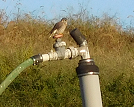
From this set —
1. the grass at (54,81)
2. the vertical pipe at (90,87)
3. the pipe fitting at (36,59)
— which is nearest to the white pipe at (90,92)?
the vertical pipe at (90,87)

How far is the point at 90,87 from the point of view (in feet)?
3.00

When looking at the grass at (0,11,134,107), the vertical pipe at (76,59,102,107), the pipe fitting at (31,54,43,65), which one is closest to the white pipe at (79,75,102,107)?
the vertical pipe at (76,59,102,107)

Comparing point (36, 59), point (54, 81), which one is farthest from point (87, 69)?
point (54, 81)

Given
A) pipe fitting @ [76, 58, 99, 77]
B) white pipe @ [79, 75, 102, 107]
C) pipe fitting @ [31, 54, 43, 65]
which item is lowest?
white pipe @ [79, 75, 102, 107]

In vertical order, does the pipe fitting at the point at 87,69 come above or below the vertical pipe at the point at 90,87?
above

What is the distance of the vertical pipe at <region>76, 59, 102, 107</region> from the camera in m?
0.91

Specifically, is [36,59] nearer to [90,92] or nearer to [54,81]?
[90,92]

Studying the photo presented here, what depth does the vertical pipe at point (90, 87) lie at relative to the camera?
0.91 meters

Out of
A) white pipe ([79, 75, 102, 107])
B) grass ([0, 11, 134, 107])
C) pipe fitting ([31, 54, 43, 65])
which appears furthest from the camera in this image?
Answer: grass ([0, 11, 134, 107])

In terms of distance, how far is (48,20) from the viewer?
5.84 metres

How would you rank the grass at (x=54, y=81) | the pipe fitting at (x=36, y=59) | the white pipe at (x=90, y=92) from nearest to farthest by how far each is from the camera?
the white pipe at (x=90, y=92)
the pipe fitting at (x=36, y=59)
the grass at (x=54, y=81)

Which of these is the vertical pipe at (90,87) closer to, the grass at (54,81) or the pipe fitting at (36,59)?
the pipe fitting at (36,59)

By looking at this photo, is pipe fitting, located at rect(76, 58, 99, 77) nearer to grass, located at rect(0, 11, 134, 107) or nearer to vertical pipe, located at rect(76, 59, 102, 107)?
vertical pipe, located at rect(76, 59, 102, 107)

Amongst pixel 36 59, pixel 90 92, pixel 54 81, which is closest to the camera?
pixel 90 92
